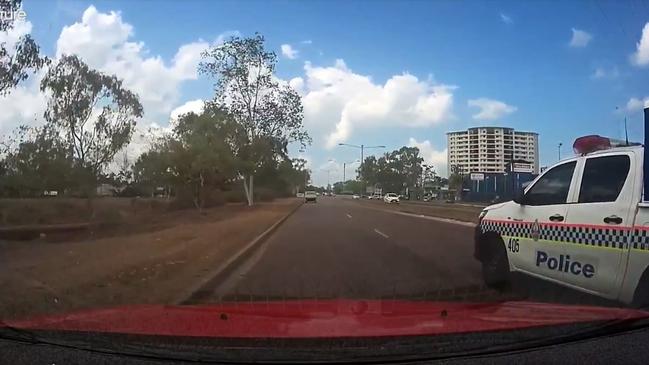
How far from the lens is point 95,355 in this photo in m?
4.23

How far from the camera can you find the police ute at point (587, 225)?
5.76m

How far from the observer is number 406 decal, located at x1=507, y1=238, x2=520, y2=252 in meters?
7.91

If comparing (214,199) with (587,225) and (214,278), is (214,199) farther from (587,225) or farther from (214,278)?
(587,225)

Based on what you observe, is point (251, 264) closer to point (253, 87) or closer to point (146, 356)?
point (146, 356)

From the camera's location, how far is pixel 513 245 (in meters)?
8.00

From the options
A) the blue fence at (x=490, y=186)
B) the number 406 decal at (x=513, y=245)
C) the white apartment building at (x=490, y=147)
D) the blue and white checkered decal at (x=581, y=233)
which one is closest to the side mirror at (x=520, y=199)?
the blue and white checkered decal at (x=581, y=233)

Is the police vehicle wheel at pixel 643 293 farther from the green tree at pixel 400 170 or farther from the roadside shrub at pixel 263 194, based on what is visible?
the green tree at pixel 400 170

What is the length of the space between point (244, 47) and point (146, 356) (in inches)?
1573

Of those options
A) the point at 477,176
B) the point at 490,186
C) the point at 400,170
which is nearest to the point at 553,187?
the point at 490,186

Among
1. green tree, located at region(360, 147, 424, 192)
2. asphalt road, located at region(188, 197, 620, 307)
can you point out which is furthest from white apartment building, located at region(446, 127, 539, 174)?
green tree, located at region(360, 147, 424, 192)

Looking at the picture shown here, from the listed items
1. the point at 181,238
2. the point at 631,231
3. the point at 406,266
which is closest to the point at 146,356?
the point at 631,231

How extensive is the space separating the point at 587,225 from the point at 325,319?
3507 millimetres

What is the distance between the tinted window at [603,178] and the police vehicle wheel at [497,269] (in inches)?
75.6

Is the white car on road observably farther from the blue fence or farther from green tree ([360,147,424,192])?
green tree ([360,147,424,192])
